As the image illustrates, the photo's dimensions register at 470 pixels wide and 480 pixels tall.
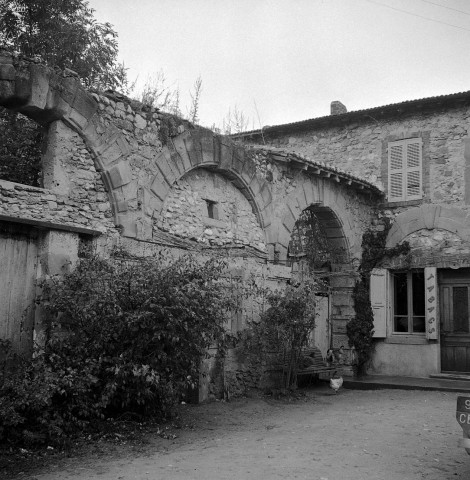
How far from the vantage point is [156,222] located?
308 inches

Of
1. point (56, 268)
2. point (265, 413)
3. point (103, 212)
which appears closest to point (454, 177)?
point (265, 413)

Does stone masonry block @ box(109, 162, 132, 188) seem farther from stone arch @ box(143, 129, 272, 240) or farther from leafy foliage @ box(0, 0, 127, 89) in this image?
leafy foliage @ box(0, 0, 127, 89)

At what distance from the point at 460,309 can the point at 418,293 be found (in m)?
0.91

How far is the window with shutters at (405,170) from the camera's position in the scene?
40.1ft

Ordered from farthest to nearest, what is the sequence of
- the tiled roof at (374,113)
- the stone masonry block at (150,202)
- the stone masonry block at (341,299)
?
the stone masonry block at (341,299) → the tiled roof at (374,113) → the stone masonry block at (150,202)

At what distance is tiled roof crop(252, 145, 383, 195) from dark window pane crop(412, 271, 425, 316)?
77.3 inches

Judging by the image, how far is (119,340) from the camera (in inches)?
244

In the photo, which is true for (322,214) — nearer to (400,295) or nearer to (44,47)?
(400,295)

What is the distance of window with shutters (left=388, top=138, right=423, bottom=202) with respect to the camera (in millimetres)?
Result: 12227

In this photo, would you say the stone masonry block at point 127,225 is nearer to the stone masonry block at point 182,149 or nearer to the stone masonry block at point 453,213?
the stone masonry block at point 182,149

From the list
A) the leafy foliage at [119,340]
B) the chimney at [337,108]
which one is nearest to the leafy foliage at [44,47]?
the leafy foliage at [119,340]

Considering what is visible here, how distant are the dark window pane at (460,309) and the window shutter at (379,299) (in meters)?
1.38

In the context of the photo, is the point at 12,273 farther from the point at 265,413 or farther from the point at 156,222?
the point at 265,413

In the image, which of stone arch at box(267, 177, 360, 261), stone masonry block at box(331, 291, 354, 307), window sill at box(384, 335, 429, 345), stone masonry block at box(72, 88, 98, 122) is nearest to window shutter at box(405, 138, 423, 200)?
stone arch at box(267, 177, 360, 261)
